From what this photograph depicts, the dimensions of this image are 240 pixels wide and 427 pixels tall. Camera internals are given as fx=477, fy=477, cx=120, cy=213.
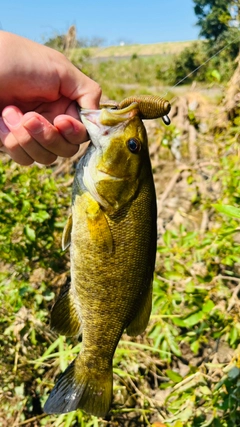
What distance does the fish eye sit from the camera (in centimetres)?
159

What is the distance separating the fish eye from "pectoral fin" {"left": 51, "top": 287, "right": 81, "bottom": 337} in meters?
0.57

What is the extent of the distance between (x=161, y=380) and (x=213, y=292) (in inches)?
45.4

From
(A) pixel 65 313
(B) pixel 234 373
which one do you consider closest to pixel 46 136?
(A) pixel 65 313

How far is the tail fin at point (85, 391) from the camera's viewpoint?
1748 mm

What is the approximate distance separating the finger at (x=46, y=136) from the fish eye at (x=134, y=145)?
11.3 inches

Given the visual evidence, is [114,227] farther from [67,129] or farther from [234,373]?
[234,373]

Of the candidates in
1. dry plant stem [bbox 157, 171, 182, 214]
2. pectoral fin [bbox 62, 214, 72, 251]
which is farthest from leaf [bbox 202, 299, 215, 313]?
dry plant stem [bbox 157, 171, 182, 214]

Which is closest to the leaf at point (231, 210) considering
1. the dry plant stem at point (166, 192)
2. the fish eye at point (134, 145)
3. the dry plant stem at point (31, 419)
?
the fish eye at point (134, 145)

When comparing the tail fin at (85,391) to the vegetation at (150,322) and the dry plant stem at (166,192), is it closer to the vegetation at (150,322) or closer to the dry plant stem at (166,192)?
the vegetation at (150,322)

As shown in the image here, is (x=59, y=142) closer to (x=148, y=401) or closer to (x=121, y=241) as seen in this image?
(x=121, y=241)

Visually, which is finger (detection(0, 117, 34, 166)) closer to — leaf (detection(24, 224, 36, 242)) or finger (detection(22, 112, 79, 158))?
finger (detection(22, 112, 79, 158))

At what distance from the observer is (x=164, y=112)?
1.49 m

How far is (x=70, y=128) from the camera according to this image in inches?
67.0

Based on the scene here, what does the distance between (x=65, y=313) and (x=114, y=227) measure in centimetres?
41
